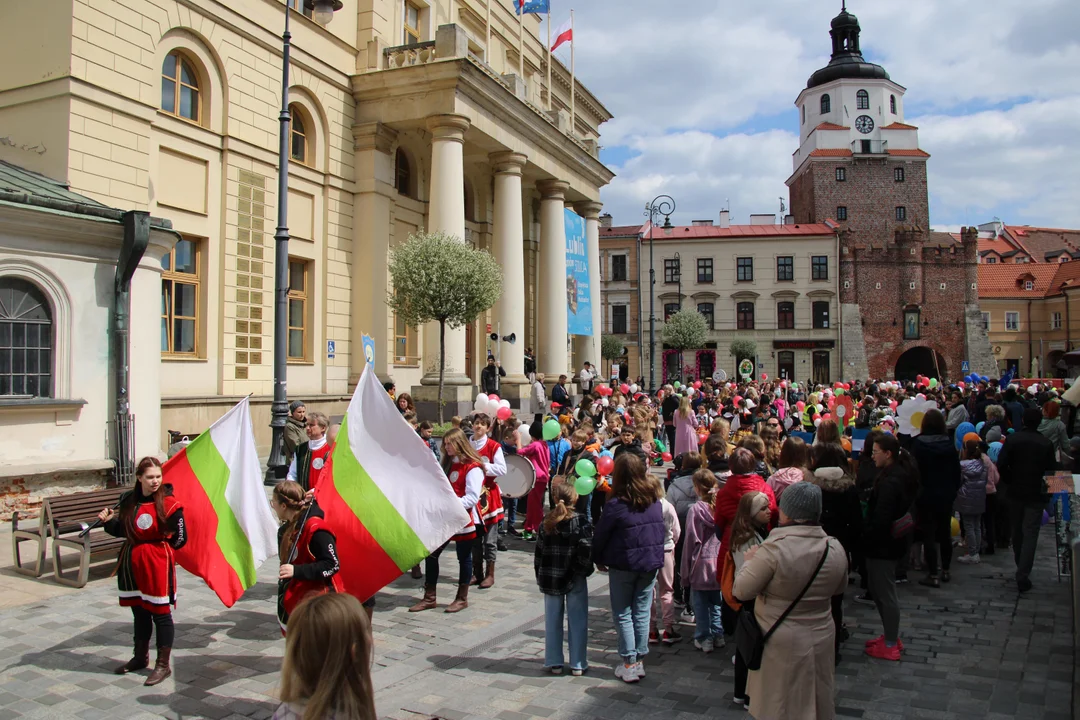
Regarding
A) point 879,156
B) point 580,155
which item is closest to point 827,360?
point 879,156

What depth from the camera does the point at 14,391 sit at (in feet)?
37.4

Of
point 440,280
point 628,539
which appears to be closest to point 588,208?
point 440,280

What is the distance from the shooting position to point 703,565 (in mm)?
6582


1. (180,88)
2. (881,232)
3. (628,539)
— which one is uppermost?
(881,232)

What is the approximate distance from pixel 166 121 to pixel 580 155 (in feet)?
55.1

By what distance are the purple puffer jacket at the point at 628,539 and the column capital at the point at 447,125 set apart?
1774 centimetres

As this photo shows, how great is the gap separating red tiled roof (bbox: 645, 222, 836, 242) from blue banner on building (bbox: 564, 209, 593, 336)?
98.4 feet

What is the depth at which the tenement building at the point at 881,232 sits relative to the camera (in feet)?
196

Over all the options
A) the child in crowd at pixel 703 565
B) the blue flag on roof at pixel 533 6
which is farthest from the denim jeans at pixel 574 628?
the blue flag on roof at pixel 533 6

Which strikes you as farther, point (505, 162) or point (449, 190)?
point (505, 162)

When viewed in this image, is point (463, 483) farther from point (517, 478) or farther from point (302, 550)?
point (302, 550)

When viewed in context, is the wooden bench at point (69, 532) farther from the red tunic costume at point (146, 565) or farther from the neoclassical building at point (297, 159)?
the neoclassical building at point (297, 159)

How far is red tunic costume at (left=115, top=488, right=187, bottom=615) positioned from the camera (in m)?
5.77

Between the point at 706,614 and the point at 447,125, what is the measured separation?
17.8 metres
